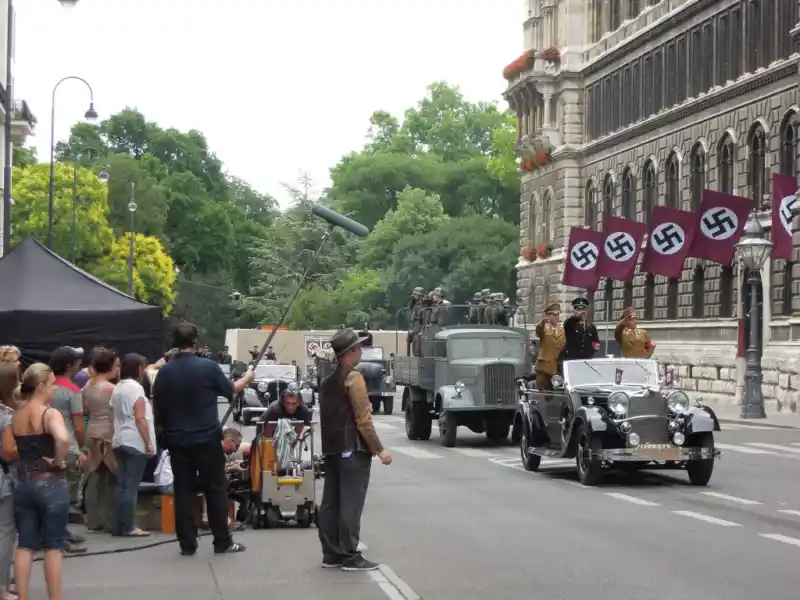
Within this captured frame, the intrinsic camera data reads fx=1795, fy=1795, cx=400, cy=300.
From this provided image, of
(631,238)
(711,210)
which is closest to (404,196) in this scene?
(631,238)

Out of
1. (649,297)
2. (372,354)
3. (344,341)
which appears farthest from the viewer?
(649,297)

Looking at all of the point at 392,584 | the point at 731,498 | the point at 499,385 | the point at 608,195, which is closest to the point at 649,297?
the point at 608,195

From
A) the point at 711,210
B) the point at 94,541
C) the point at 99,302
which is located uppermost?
the point at 711,210

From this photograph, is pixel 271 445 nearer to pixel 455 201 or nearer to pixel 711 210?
pixel 711 210

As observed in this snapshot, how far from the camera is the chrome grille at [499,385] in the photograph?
102 feet

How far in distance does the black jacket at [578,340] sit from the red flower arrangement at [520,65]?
52652 millimetres

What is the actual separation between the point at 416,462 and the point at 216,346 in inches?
3842

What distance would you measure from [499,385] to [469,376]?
0.64m

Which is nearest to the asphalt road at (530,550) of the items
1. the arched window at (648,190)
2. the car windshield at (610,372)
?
the car windshield at (610,372)

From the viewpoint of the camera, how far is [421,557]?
1444 cm

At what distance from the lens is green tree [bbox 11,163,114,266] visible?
278ft

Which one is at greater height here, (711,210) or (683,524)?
(711,210)

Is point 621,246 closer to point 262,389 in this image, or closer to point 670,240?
point 670,240

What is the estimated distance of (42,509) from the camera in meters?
10.7
